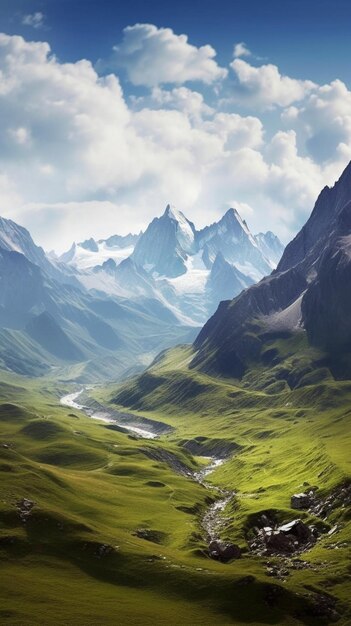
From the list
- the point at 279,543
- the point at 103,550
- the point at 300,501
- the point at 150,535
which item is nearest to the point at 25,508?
the point at 103,550

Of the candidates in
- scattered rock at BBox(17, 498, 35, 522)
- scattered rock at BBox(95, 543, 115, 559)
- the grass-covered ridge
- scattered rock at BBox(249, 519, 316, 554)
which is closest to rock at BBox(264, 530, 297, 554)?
scattered rock at BBox(249, 519, 316, 554)

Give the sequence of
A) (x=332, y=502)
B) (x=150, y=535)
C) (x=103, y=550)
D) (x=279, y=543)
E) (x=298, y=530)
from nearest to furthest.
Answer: (x=103, y=550)
(x=279, y=543)
(x=298, y=530)
(x=150, y=535)
(x=332, y=502)

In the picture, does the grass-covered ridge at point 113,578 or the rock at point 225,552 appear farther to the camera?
the rock at point 225,552

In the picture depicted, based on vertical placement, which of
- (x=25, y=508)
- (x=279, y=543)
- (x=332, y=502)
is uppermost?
(x=332, y=502)

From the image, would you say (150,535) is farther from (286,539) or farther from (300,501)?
(300,501)

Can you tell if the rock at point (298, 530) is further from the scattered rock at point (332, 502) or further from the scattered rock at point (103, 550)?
the scattered rock at point (103, 550)

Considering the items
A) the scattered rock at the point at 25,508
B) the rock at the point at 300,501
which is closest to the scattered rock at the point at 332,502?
the rock at the point at 300,501

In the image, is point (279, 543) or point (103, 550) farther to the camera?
point (279, 543)

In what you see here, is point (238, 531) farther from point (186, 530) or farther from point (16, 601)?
point (16, 601)

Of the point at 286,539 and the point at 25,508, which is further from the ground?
the point at 25,508
